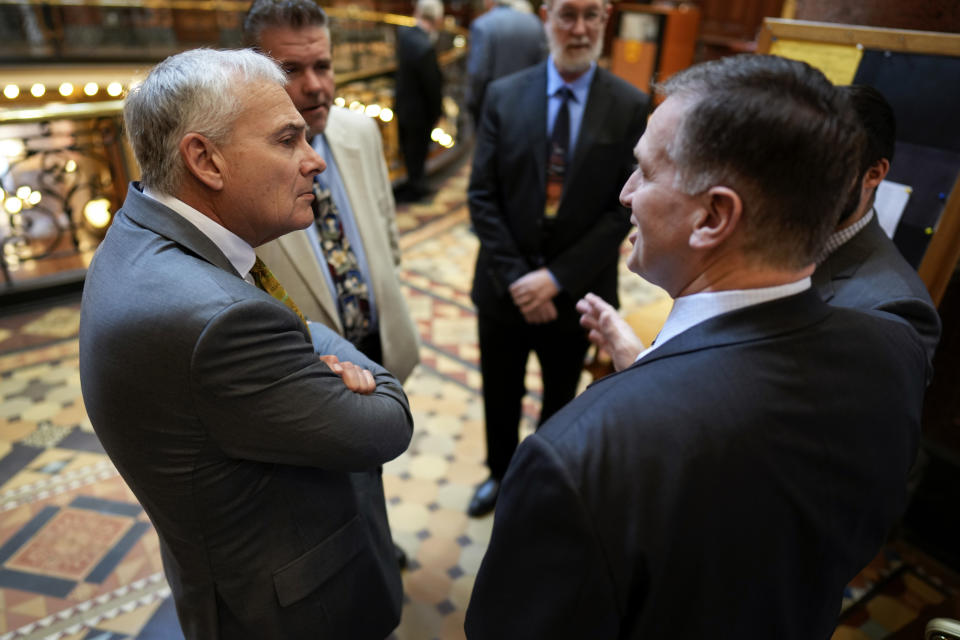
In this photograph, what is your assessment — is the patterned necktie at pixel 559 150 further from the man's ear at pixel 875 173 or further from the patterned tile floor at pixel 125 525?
the man's ear at pixel 875 173

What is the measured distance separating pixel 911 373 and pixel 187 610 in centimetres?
144

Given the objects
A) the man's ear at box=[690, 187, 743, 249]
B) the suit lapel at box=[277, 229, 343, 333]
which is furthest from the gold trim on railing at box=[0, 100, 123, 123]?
the man's ear at box=[690, 187, 743, 249]

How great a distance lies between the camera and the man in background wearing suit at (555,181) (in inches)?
84.4

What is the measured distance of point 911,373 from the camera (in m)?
0.95

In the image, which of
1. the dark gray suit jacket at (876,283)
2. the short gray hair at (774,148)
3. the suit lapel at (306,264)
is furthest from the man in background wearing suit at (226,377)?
the dark gray suit jacket at (876,283)

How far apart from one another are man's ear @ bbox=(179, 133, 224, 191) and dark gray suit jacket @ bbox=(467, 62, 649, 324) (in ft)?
4.27

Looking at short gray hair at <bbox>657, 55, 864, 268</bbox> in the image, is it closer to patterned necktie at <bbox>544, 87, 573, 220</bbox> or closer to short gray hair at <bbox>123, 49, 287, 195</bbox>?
short gray hair at <bbox>123, 49, 287, 195</bbox>

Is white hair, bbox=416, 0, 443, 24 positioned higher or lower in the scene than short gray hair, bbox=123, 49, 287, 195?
lower

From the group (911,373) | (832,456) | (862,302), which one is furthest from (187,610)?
(862,302)

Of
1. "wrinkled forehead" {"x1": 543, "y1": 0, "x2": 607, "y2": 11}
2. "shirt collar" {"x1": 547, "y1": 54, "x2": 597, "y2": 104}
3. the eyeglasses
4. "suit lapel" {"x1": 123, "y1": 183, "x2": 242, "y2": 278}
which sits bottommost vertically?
"suit lapel" {"x1": 123, "y1": 183, "x2": 242, "y2": 278}

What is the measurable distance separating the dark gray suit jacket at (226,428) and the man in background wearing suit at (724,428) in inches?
17.2

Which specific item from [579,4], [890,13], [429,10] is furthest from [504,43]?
[890,13]

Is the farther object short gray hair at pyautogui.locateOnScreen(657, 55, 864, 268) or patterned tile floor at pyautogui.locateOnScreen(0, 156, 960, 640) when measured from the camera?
patterned tile floor at pyautogui.locateOnScreen(0, 156, 960, 640)

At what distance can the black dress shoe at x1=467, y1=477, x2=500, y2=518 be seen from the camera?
8.76 feet
